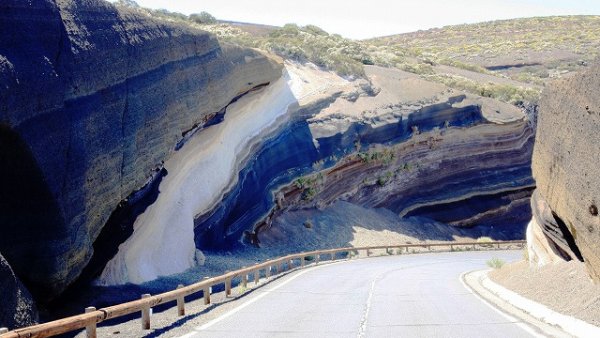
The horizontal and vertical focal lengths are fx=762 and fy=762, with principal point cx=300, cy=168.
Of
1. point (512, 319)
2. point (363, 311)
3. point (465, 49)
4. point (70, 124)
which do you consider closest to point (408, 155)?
point (363, 311)

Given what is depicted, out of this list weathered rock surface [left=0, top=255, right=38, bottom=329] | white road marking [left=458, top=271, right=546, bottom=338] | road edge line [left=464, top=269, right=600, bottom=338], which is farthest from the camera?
weathered rock surface [left=0, top=255, right=38, bottom=329]

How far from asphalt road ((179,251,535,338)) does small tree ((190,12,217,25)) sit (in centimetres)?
3337

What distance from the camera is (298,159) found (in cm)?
3862

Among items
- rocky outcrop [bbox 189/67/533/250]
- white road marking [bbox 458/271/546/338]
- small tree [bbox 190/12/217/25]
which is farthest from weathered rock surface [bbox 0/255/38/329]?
small tree [bbox 190/12/217/25]

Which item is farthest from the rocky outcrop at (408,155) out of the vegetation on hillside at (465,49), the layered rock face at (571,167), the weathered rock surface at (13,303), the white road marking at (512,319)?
the weathered rock surface at (13,303)

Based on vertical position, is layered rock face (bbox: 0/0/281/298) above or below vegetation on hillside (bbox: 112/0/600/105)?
below

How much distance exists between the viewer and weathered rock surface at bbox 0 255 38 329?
36.8ft

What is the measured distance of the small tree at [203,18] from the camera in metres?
54.0

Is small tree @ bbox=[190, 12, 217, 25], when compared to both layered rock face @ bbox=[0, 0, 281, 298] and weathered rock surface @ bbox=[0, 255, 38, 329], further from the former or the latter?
weathered rock surface @ bbox=[0, 255, 38, 329]

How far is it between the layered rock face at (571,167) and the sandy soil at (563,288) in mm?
315

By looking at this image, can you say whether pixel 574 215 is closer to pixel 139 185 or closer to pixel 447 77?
pixel 139 185

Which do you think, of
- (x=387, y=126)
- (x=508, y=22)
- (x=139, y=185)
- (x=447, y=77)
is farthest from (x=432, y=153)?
(x=508, y=22)

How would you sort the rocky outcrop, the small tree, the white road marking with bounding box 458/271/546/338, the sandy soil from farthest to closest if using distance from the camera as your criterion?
the small tree → the rocky outcrop → the sandy soil → the white road marking with bounding box 458/271/546/338

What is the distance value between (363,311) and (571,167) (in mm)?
4517
